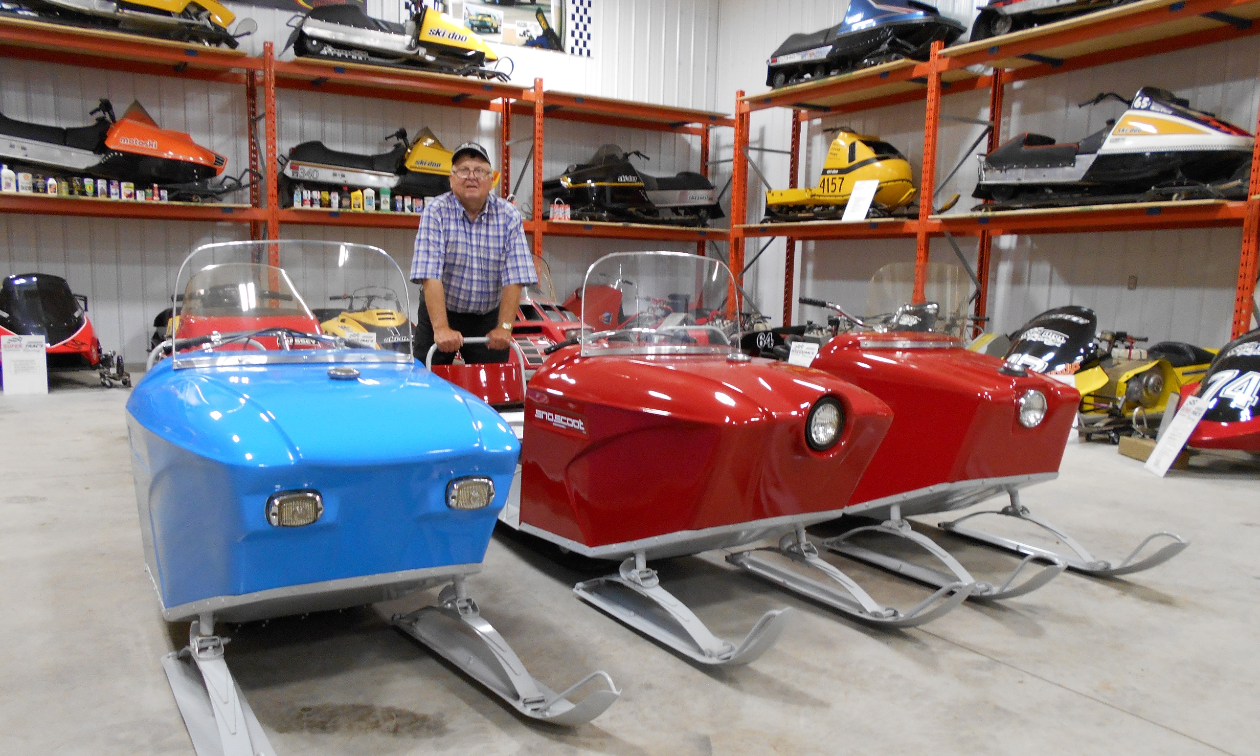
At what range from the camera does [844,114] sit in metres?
7.92

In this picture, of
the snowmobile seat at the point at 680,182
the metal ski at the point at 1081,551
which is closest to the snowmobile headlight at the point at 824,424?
the metal ski at the point at 1081,551

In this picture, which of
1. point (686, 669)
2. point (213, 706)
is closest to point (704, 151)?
point (686, 669)

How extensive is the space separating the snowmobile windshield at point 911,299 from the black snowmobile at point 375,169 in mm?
3560

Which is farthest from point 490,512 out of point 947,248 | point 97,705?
point 947,248

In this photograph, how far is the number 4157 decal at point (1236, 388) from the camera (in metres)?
4.17

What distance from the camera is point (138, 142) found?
5992 millimetres

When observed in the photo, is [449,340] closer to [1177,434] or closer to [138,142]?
[1177,434]

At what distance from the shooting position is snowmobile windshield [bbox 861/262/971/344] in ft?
12.4

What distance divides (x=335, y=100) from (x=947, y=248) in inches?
211

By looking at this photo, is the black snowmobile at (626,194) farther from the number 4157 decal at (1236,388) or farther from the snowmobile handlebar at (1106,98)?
the number 4157 decal at (1236,388)

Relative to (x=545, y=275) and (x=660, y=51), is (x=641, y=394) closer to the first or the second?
(x=545, y=275)

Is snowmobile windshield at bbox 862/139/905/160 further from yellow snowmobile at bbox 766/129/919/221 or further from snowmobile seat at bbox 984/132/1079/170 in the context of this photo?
snowmobile seat at bbox 984/132/1079/170

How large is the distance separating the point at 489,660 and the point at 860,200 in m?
5.44

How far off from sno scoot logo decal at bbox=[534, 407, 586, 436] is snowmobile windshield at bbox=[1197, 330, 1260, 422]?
3.54 meters
